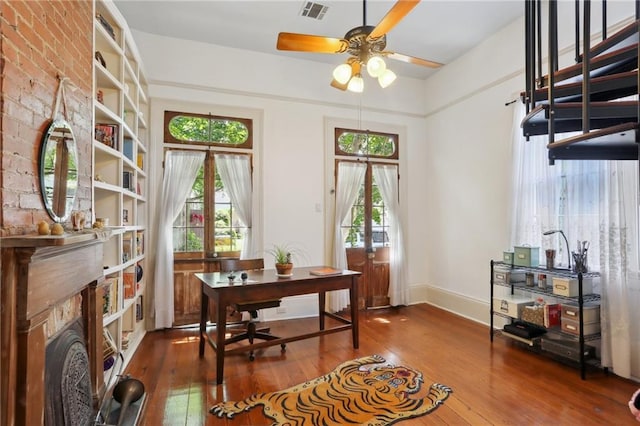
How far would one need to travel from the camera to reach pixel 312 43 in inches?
102

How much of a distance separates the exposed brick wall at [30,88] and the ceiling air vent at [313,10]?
7.53ft

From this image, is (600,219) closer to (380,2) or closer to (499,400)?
(499,400)

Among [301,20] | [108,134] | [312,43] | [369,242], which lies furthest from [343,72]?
[369,242]

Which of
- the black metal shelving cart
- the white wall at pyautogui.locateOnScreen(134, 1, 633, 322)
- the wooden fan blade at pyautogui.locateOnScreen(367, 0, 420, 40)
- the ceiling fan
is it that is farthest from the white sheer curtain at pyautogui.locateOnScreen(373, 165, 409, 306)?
the wooden fan blade at pyautogui.locateOnScreen(367, 0, 420, 40)

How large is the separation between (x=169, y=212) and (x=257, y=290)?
198 cm

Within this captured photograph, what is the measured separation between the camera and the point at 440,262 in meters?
5.42


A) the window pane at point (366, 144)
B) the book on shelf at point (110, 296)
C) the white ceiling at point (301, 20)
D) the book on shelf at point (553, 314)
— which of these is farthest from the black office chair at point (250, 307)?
the white ceiling at point (301, 20)

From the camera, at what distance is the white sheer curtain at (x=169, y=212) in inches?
163

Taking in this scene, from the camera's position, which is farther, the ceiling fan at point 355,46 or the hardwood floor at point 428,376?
the ceiling fan at point 355,46

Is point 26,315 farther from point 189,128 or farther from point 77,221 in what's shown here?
point 189,128

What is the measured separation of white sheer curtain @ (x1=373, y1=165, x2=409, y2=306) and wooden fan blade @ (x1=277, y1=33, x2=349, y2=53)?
289 centimetres

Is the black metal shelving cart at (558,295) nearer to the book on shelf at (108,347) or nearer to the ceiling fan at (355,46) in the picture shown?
the ceiling fan at (355,46)

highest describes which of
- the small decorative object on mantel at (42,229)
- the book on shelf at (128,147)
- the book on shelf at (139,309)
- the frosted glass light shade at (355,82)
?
the frosted glass light shade at (355,82)

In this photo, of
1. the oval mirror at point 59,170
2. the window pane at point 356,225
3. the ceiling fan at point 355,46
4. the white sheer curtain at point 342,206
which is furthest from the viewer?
the window pane at point 356,225
